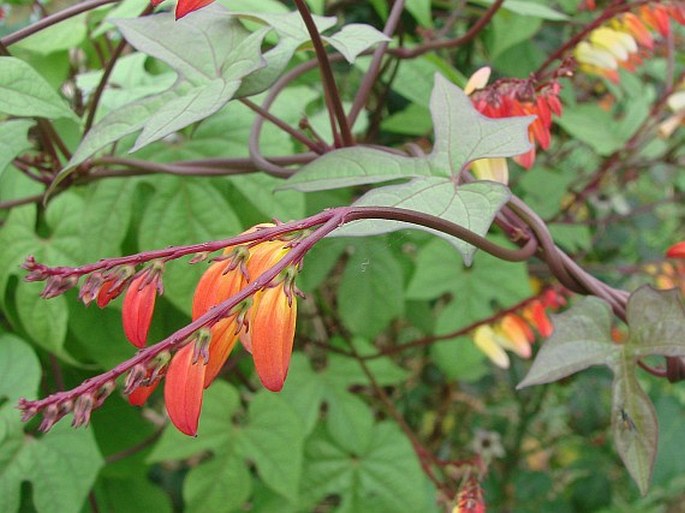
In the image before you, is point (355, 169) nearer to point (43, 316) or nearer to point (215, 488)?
point (43, 316)

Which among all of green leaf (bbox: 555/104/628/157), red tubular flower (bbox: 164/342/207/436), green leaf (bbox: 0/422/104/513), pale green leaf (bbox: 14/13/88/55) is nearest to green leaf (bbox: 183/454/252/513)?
green leaf (bbox: 0/422/104/513)

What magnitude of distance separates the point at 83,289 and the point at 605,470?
6.62ft

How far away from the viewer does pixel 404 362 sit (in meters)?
2.03

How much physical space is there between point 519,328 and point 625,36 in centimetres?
44

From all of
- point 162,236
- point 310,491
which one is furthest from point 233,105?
point 310,491

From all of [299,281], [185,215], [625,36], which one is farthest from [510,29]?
[185,215]

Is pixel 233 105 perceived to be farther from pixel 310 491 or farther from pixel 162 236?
pixel 310 491

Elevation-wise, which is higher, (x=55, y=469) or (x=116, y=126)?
(x=116, y=126)

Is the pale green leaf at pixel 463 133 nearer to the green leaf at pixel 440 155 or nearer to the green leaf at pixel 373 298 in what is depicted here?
the green leaf at pixel 440 155

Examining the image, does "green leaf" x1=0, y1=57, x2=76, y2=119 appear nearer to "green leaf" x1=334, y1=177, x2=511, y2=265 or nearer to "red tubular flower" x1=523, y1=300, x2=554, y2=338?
"green leaf" x1=334, y1=177, x2=511, y2=265

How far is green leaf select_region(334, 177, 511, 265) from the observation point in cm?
51

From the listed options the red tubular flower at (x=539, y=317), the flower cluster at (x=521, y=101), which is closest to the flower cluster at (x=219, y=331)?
the flower cluster at (x=521, y=101)

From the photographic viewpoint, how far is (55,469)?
2.82 feet

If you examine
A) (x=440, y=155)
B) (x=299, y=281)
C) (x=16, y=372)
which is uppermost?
(x=440, y=155)
